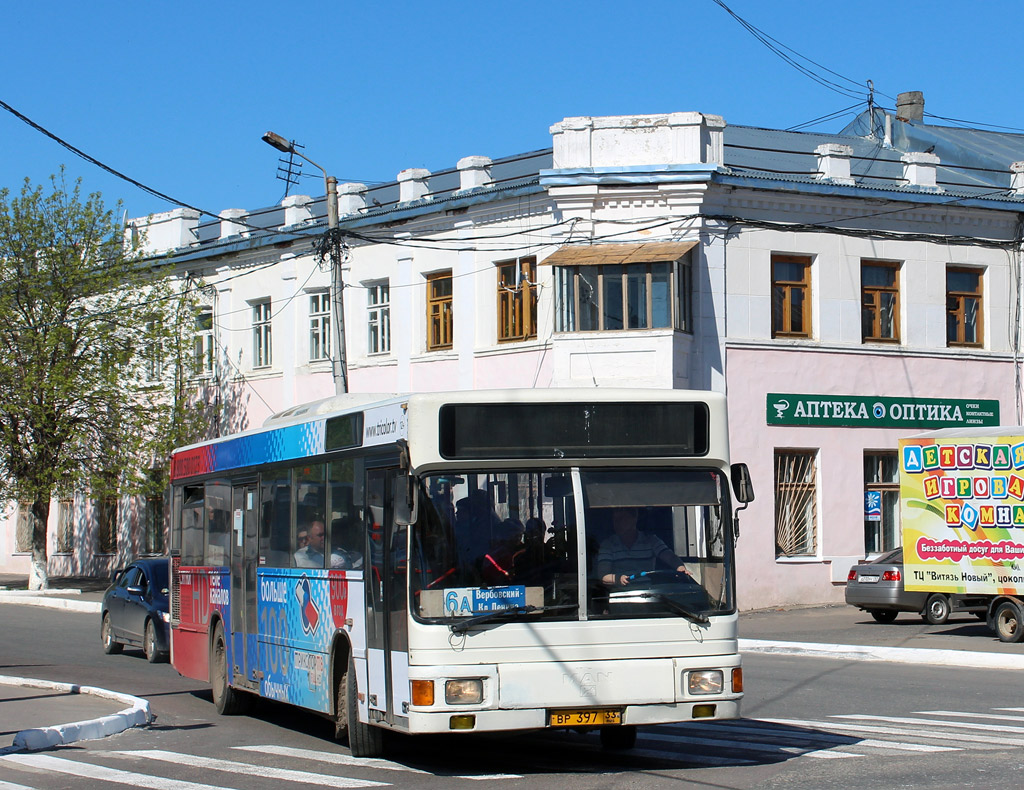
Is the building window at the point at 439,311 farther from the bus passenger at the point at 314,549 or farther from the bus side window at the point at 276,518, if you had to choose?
the bus passenger at the point at 314,549

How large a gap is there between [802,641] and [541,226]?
10767 millimetres

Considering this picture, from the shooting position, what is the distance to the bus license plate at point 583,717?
899 centimetres

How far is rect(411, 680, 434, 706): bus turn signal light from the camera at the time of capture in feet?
29.2

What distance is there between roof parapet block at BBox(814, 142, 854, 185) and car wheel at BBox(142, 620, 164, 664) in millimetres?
16618

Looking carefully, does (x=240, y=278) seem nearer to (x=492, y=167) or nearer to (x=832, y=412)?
(x=492, y=167)

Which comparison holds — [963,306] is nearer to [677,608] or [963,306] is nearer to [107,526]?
[677,608]

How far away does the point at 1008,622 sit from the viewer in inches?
806

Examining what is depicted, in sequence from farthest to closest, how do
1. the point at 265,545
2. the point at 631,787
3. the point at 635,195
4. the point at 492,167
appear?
the point at 492,167 < the point at 635,195 < the point at 265,545 < the point at 631,787

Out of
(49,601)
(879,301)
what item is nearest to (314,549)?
(879,301)

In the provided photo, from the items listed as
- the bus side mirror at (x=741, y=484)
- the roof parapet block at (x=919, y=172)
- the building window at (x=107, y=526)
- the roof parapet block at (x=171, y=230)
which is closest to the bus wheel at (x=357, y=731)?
the bus side mirror at (x=741, y=484)

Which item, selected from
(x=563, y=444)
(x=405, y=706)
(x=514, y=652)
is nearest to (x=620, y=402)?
(x=563, y=444)

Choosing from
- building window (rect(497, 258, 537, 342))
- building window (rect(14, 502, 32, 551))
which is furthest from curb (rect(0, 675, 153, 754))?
building window (rect(14, 502, 32, 551))

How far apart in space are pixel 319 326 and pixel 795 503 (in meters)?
12.4

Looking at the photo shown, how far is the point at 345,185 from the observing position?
1367 inches
